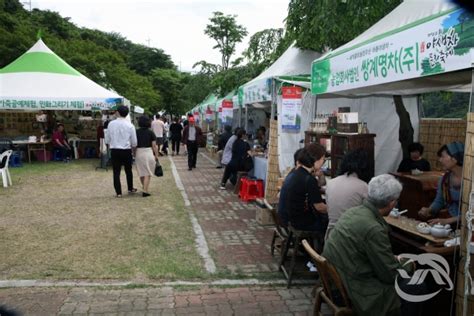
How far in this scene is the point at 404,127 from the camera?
26.6ft

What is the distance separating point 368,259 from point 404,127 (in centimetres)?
599

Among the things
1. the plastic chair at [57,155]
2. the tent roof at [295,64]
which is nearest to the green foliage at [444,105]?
the tent roof at [295,64]

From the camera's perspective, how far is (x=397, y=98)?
25.8ft

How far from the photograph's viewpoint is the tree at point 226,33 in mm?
25875

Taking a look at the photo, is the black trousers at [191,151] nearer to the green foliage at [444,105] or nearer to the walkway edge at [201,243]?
the walkway edge at [201,243]

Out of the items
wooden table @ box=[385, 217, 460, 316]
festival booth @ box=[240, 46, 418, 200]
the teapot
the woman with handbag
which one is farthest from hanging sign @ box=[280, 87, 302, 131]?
the teapot

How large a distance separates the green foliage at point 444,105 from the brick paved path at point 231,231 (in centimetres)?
484

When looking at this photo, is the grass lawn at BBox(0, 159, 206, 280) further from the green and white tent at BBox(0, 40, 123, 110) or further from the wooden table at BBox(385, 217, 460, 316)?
the green and white tent at BBox(0, 40, 123, 110)

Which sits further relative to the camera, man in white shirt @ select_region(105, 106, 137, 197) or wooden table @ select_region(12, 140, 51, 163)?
wooden table @ select_region(12, 140, 51, 163)

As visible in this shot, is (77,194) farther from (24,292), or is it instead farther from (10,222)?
(24,292)

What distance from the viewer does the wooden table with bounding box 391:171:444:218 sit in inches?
205

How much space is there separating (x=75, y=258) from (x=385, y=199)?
3.89 m

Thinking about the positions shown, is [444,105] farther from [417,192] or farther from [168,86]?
[168,86]

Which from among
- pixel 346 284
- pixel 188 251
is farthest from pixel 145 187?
pixel 346 284
